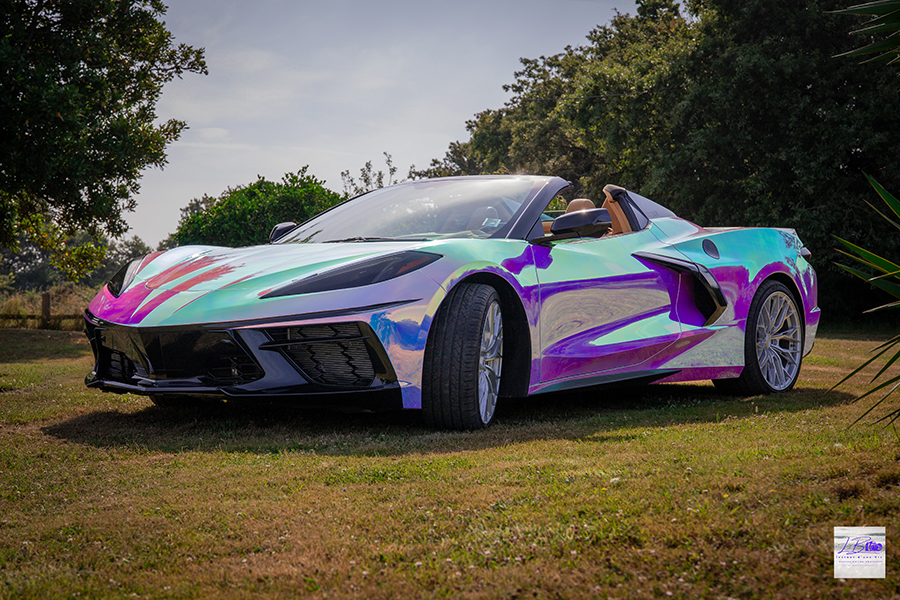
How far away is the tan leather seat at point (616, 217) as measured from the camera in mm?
5402

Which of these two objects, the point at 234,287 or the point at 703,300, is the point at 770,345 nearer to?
the point at 703,300

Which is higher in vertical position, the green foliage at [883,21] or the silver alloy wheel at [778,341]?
the green foliage at [883,21]

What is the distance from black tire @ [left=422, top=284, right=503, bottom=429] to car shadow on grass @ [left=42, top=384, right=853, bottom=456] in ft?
0.36

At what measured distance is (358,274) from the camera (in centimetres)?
380

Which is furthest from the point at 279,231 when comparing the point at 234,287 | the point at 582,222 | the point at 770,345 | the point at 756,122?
the point at 756,122

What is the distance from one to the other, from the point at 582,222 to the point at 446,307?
3.27 feet

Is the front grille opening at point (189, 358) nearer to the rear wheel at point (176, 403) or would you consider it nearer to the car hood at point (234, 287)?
the car hood at point (234, 287)

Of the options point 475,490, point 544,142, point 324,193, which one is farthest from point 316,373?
point 544,142

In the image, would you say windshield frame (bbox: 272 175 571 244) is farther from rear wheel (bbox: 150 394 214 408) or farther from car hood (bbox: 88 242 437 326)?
rear wheel (bbox: 150 394 214 408)

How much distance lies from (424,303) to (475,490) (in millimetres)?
1320

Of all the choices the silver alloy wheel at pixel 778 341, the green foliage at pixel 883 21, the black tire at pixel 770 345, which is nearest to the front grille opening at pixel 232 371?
the green foliage at pixel 883 21

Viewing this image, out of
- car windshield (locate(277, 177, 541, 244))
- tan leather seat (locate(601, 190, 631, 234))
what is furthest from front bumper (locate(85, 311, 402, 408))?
tan leather seat (locate(601, 190, 631, 234))

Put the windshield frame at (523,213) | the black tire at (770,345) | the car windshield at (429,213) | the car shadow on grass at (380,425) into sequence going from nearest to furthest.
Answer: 1. the car shadow on grass at (380,425)
2. the windshield frame at (523,213)
3. the car windshield at (429,213)
4. the black tire at (770,345)

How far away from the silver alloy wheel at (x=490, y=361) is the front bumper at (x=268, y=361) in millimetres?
513
